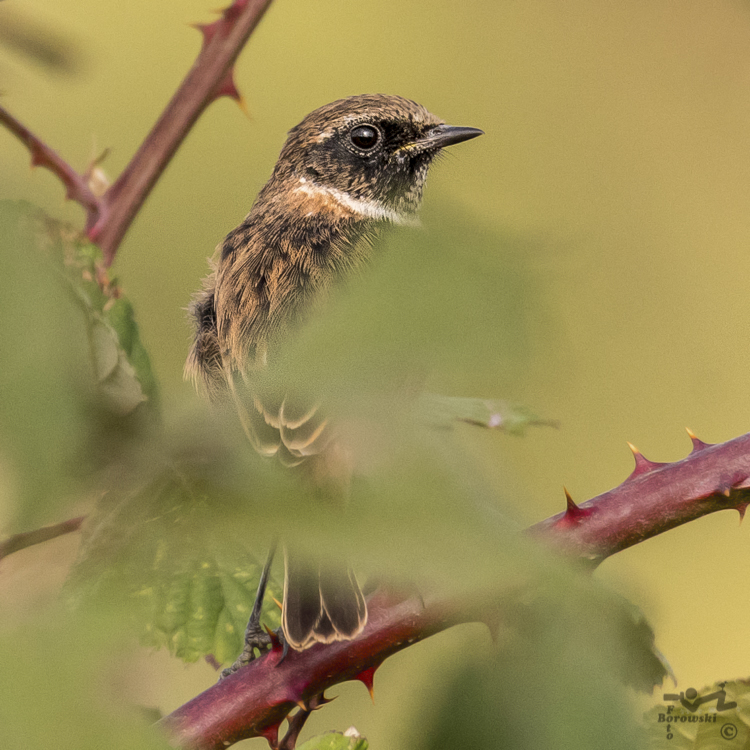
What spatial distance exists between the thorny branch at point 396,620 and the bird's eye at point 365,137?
0.59 meters

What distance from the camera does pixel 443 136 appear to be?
755 mm

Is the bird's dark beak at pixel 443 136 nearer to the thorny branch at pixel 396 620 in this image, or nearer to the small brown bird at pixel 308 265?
the small brown bird at pixel 308 265

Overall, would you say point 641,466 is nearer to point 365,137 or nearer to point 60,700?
point 60,700

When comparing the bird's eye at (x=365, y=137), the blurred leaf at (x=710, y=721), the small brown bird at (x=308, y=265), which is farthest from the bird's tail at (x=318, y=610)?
the bird's eye at (x=365, y=137)

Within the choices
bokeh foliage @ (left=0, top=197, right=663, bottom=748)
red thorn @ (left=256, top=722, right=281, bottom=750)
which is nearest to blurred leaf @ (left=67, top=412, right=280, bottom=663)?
bokeh foliage @ (left=0, top=197, right=663, bottom=748)

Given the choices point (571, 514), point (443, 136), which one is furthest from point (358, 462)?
point (443, 136)

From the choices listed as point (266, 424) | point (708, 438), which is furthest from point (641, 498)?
point (708, 438)

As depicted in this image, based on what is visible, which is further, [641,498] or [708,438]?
[708,438]

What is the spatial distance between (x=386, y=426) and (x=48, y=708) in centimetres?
6

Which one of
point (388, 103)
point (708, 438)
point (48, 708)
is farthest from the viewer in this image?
point (388, 103)

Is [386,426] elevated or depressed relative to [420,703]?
elevated

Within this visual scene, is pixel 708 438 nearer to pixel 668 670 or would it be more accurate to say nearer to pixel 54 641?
pixel 668 670

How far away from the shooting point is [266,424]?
5.7 inches

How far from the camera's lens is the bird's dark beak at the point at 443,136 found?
2.46ft
